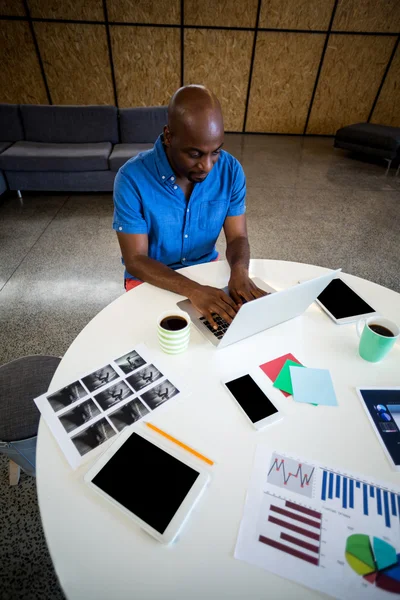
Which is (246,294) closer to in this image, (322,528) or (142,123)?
(322,528)

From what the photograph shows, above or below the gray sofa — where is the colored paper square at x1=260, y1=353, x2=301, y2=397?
above

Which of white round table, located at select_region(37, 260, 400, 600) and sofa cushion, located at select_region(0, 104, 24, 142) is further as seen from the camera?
sofa cushion, located at select_region(0, 104, 24, 142)

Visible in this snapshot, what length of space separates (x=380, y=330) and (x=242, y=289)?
456 millimetres

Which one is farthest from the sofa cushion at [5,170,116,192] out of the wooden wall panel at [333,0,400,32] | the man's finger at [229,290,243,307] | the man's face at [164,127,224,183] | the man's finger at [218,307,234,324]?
the wooden wall panel at [333,0,400,32]

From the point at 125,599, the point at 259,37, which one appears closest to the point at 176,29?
the point at 259,37

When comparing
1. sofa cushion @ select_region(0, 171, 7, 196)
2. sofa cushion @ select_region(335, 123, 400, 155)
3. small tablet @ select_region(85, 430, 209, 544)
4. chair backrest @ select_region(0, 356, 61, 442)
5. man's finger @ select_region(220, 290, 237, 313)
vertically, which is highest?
small tablet @ select_region(85, 430, 209, 544)

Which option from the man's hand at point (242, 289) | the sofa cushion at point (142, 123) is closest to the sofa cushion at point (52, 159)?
the sofa cushion at point (142, 123)

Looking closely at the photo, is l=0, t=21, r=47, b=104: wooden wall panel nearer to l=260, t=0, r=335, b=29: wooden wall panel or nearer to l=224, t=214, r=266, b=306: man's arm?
l=260, t=0, r=335, b=29: wooden wall panel

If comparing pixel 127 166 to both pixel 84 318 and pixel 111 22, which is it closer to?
pixel 84 318

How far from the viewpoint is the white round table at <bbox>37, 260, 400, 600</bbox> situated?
56cm

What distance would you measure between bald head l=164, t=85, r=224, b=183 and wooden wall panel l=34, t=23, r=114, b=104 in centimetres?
536

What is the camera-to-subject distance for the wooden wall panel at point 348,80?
5.14 meters

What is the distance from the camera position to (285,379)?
34.6 inches

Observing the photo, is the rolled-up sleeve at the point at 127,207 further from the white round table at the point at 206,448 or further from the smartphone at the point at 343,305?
the smartphone at the point at 343,305
